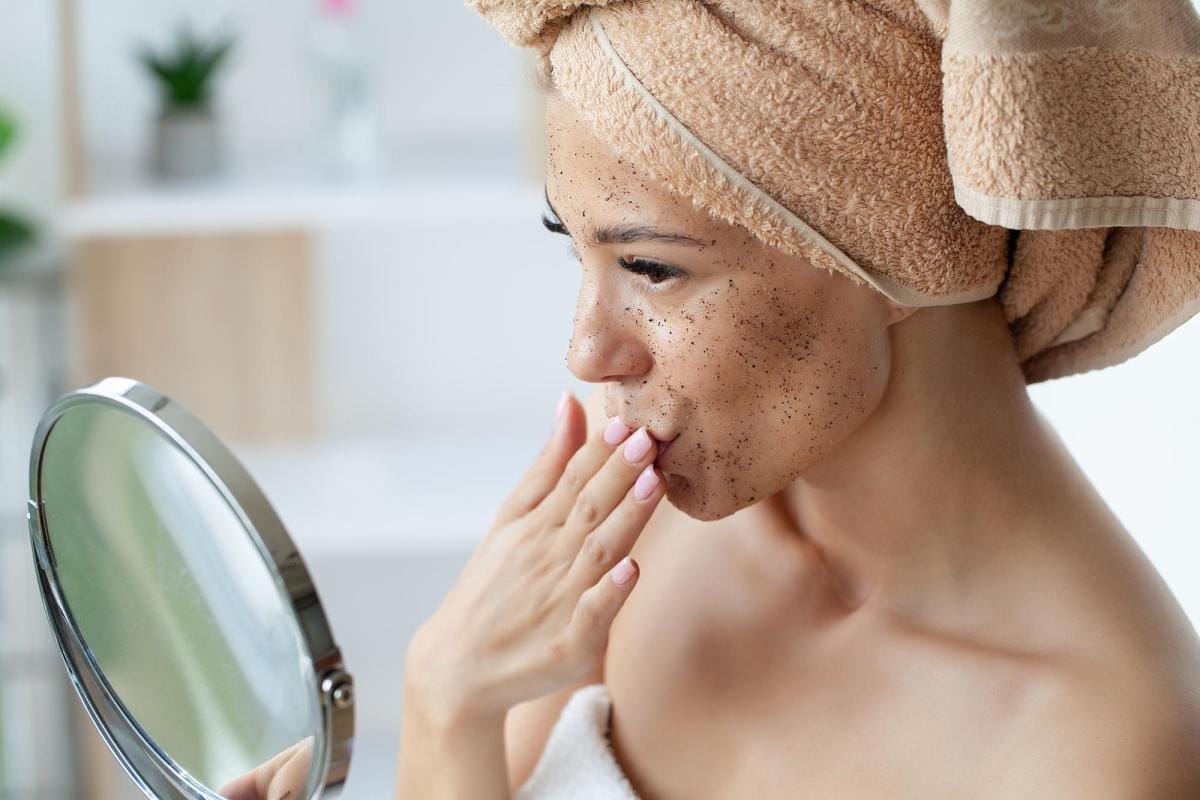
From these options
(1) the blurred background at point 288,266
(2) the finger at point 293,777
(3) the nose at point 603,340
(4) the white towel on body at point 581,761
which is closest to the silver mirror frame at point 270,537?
(2) the finger at point 293,777

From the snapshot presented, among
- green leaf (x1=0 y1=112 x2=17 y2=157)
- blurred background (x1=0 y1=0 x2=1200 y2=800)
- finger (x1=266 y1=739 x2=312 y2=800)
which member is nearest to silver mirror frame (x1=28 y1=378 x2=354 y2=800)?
finger (x1=266 y1=739 x2=312 y2=800)

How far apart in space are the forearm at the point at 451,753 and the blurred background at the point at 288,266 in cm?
93

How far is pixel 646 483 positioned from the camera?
0.85 metres

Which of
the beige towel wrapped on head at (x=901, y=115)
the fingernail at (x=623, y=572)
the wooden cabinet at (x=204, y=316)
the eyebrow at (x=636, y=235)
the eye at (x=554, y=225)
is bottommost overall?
the wooden cabinet at (x=204, y=316)

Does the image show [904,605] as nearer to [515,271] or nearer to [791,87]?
[791,87]

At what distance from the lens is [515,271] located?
216cm

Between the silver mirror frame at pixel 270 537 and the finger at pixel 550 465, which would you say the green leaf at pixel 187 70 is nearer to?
the finger at pixel 550 465

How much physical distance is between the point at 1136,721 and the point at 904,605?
0.56ft

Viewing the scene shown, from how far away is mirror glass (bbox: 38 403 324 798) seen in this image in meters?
0.69

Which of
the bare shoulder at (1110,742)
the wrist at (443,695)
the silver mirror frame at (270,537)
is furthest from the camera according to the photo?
the wrist at (443,695)

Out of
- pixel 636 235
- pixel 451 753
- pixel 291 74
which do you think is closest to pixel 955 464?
pixel 636 235

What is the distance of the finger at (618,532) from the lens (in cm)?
85

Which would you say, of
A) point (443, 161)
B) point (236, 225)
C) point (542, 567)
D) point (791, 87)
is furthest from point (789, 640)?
point (443, 161)

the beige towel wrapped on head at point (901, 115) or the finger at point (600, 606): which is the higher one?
the beige towel wrapped on head at point (901, 115)
